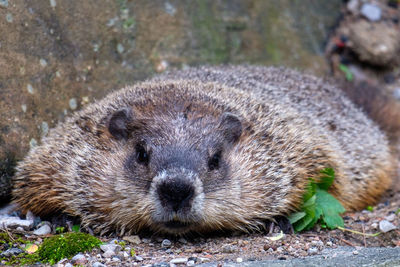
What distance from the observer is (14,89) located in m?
6.07

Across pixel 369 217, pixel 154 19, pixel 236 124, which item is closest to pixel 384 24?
pixel 154 19

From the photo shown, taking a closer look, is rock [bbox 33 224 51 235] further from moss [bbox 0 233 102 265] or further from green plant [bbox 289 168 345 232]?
green plant [bbox 289 168 345 232]

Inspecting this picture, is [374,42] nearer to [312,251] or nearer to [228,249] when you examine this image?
[312,251]

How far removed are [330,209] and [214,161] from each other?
1554 millimetres

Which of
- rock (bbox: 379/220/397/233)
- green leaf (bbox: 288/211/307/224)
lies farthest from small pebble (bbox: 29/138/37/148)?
rock (bbox: 379/220/397/233)

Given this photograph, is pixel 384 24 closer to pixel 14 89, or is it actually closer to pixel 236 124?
pixel 236 124

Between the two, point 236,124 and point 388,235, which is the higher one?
point 236,124

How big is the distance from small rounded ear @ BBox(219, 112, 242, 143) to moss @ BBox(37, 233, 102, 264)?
63.1 inches

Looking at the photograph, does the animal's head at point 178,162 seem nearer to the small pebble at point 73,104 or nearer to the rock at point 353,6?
the small pebble at point 73,104

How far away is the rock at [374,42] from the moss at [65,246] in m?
7.98

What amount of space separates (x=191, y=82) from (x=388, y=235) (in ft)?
9.16

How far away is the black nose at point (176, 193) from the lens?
4438 millimetres

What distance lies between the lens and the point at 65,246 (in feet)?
15.8

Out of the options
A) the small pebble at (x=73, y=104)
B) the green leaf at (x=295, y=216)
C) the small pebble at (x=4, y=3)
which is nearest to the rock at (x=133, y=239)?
the green leaf at (x=295, y=216)
